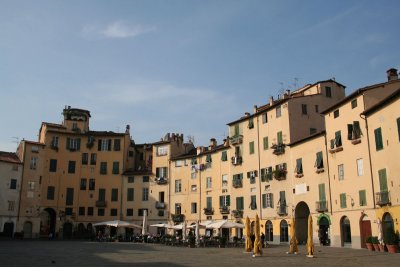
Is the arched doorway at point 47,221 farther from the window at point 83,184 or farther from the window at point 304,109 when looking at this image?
the window at point 304,109

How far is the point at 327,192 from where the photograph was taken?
42.6m

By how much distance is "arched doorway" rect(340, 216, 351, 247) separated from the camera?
39.8 m

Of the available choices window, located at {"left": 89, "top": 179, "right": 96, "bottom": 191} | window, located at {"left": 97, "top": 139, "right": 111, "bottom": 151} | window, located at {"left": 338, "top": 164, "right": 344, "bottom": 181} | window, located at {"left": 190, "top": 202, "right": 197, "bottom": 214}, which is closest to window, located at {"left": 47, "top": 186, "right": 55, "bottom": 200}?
window, located at {"left": 89, "top": 179, "right": 96, "bottom": 191}

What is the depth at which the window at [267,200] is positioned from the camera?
51.9 metres

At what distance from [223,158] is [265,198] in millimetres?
10692

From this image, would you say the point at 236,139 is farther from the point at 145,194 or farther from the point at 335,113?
the point at 145,194

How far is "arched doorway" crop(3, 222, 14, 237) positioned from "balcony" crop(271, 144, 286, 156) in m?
38.3

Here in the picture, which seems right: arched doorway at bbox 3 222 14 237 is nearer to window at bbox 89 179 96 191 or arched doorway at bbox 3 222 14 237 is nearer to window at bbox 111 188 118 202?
window at bbox 89 179 96 191

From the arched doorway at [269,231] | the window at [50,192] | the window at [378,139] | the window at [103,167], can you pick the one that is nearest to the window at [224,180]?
the arched doorway at [269,231]

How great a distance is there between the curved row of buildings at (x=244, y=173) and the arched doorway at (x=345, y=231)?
0.35 ft

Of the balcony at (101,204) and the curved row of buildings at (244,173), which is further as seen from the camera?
the balcony at (101,204)

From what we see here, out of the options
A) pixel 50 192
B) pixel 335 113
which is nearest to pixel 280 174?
pixel 335 113

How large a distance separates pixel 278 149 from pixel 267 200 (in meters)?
6.55

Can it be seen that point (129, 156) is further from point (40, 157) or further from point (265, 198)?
point (265, 198)
